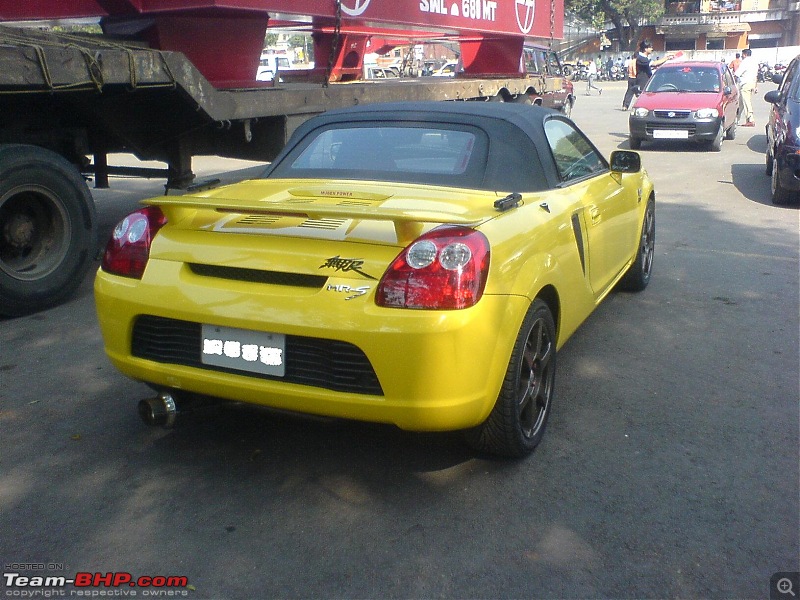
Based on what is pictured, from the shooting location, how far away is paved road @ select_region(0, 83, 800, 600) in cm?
275

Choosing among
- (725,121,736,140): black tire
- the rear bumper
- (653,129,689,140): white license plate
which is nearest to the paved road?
the rear bumper

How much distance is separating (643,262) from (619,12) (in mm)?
64527

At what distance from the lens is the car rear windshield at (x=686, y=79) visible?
15.5m

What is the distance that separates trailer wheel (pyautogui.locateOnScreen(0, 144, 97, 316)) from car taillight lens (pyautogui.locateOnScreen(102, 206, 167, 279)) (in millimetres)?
2264

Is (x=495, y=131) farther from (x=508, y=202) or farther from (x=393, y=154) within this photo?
(x=508, y=202)

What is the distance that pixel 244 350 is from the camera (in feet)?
10.1

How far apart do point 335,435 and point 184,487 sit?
0.71m

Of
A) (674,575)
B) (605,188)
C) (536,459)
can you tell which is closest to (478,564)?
(674,575)

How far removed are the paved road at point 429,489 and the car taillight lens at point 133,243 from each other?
0.80m

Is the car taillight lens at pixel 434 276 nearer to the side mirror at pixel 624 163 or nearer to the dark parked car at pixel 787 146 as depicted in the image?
the side mirror at pixel 624 163

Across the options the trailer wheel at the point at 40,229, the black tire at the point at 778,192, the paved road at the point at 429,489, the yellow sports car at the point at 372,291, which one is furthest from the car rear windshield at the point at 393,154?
the black tire at the point at 778,192

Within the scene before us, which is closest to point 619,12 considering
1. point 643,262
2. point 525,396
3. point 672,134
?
point 672,134

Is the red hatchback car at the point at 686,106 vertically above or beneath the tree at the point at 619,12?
beneath

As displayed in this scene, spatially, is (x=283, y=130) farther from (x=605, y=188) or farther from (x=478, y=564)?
(x=478, y=564)
